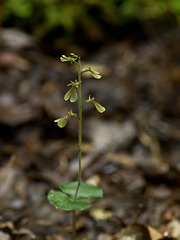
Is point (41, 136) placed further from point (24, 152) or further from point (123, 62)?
point (123, 62)

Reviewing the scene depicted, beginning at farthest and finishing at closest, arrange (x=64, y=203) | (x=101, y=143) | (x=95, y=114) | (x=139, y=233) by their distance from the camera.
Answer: (x=95, y=114) → (x=101, y=143) → (x=139, y=233) → (x=64, y=203)

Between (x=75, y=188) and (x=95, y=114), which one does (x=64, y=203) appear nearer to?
(x=75, y=188)

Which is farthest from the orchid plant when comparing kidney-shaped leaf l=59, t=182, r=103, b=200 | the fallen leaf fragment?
the fallen leaf fragment

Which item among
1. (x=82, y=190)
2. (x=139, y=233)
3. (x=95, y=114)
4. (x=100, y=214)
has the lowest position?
(x=95, y=114)

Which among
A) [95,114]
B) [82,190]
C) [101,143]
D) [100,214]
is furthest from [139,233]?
[95,114]

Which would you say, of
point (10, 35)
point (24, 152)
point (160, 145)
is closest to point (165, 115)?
point (160, 145)

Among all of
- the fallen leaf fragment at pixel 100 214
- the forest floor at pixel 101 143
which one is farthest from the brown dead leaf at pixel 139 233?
the fallen leaf fragment at pixel 100 214
